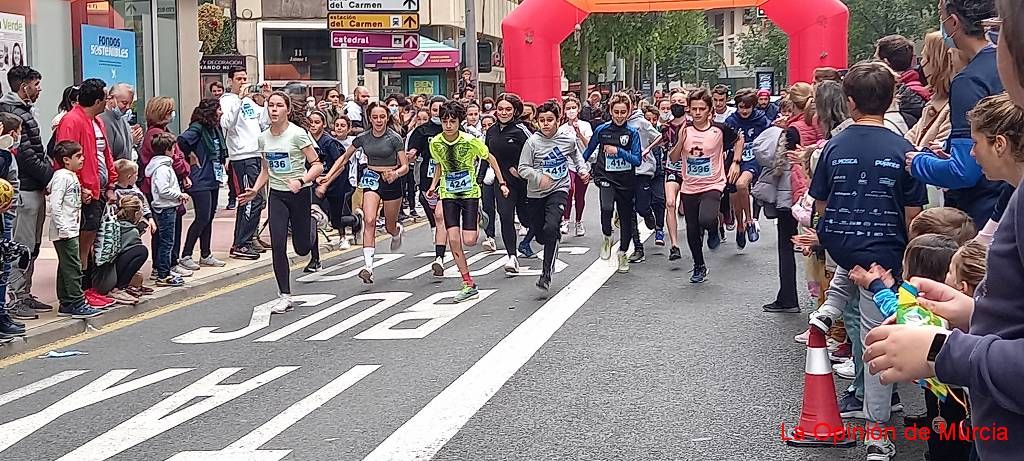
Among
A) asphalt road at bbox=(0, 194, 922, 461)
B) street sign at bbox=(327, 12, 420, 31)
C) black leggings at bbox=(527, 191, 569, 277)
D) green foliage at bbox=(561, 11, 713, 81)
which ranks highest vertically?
green foliage at bbox=(561, 11, 713, 81)

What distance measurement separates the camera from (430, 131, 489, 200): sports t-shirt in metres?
11.0

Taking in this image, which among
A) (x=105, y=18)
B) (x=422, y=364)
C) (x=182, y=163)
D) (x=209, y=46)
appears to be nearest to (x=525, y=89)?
(x=105, y=18)

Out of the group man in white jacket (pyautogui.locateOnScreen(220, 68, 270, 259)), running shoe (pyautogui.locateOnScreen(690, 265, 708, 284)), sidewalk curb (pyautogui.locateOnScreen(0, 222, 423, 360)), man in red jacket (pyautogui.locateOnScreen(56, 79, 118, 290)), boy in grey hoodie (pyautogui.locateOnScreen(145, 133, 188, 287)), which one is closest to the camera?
sidewalk curb (pyautogui.locateOnScreen(0, 222, 423, 360))

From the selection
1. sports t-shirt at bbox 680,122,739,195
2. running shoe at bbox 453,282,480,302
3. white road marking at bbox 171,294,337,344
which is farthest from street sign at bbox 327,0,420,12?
running shoe at bbox 453,282,480,302

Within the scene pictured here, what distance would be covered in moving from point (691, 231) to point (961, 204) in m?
5.58

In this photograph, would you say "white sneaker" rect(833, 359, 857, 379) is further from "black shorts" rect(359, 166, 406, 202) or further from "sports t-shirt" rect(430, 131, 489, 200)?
"black shorts" rect(359, 166, 406, 202)

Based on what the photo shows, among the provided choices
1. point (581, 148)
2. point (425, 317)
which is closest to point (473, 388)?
point (425, 317)

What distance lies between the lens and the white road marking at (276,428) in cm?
561

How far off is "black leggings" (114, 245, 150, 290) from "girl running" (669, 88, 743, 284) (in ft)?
15.9

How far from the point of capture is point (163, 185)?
1103 centimetres

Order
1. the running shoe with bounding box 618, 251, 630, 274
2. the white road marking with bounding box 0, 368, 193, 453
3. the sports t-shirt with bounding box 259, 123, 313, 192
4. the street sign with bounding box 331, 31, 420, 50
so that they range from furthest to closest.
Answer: the street sign with bounding box 331, 31, 420, 50, the running shoe with bounding box 618, 251, 630, 274, the sports t-shirt with bounding box 259, 123, 313, 192, the white road marking with bounding box 0, 368, 193, 453

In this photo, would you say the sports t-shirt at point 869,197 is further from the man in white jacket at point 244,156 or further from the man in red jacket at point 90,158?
the man in white jacket at point 244,156

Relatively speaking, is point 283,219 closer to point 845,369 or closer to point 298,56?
point 845,369

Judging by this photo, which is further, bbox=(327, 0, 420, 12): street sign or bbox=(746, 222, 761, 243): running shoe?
bbox=(327, 0, 420, 12): street sign
